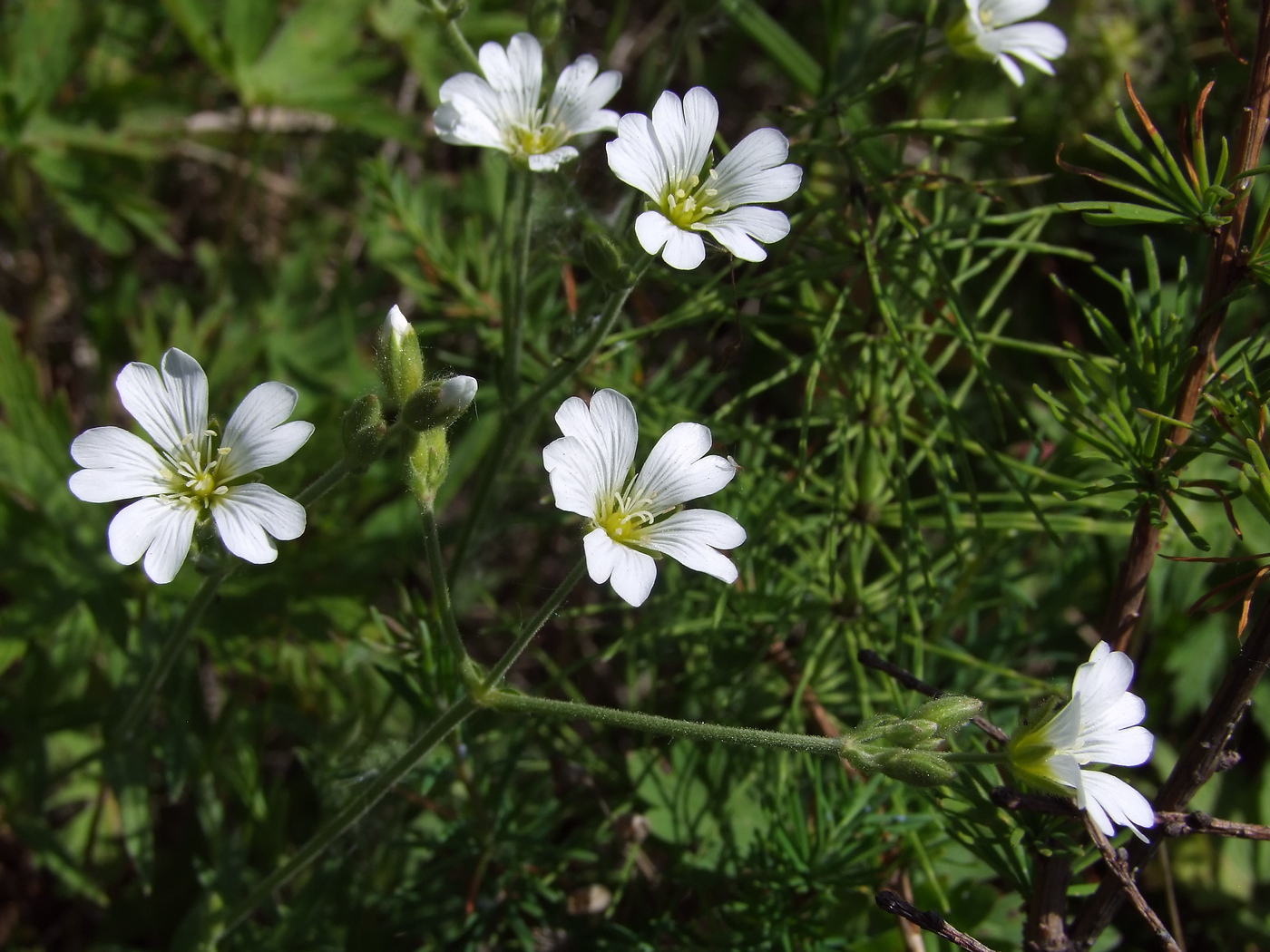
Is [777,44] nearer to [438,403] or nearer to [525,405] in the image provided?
[525,405]

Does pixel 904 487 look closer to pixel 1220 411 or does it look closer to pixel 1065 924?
pixel 1220 411

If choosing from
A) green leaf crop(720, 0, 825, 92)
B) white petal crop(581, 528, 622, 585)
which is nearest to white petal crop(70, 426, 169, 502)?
white petal crop(581, 528, 622, 585)

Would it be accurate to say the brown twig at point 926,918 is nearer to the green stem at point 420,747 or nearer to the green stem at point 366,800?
the green stem at point 420,747

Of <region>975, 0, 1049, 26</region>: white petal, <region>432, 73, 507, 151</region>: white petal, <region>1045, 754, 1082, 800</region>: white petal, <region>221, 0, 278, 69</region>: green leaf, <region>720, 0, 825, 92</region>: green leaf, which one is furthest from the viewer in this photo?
<region>221, 0, 278, 69</region>: green leaf

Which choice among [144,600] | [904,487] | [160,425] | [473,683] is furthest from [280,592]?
[904,487]

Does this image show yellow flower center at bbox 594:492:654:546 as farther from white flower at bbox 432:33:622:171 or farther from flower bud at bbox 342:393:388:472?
white flower at bbox 432:33:622:171

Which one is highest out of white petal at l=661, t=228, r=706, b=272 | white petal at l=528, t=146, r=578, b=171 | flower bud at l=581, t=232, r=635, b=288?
white petal at l=528, t=146, r=578, b=171
